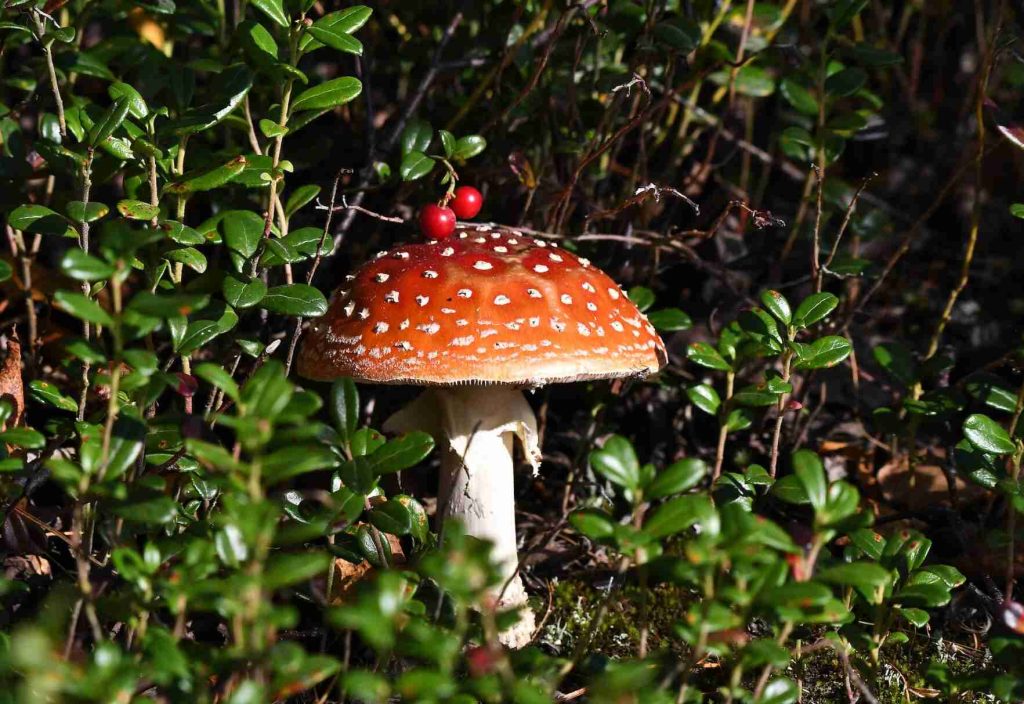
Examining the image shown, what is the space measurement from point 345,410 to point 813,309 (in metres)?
1.44

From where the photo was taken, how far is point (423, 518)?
2766 millimetres

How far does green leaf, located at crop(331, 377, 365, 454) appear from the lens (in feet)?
7.05

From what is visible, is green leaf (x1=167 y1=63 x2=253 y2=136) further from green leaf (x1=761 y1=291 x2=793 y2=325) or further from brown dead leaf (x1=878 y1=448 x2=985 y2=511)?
brown dead leaf (x1=878 y1=448 x2=985 y2=511)

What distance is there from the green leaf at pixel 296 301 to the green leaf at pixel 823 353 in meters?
1.39

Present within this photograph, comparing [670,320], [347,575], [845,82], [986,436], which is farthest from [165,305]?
[845,82]

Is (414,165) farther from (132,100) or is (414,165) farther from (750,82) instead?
(750,82)

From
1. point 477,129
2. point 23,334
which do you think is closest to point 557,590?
point 477,129

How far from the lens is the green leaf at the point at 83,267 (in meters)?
1.79

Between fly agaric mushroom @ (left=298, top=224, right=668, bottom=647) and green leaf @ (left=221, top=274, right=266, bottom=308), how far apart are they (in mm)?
245

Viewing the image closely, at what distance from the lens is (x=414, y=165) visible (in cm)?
303

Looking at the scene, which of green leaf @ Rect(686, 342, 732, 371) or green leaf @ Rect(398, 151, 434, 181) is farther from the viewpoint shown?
green leaf @ Rect(398, 151, 434, 181)

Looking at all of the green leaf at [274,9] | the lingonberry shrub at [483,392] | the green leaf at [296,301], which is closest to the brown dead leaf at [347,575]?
the lingonberry shrub at [483,392]

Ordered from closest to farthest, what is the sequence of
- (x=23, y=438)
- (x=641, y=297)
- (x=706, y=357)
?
(x=23, y=438) → (x=706, y=357) → (x=641, y=297)

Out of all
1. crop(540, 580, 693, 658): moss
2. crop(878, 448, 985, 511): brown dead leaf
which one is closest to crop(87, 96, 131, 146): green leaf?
crop(540, 580, 693, 658): moss
